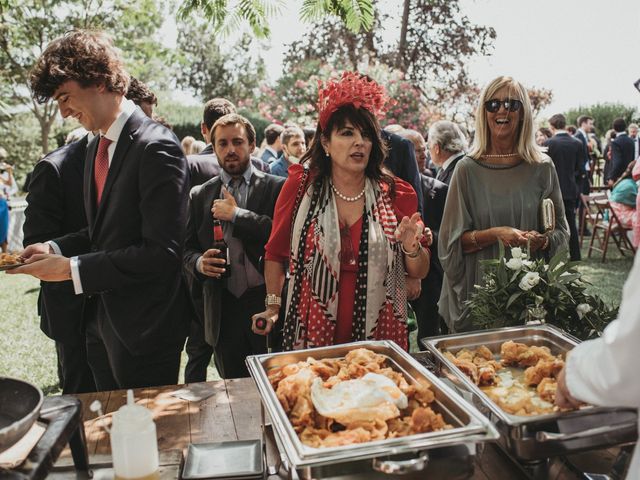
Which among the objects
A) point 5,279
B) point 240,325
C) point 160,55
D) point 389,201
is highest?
point 160,55

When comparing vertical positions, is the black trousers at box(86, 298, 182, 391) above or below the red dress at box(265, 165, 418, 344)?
below

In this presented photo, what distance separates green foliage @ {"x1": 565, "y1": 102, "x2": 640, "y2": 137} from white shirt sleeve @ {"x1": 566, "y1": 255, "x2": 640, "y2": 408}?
27813 mm

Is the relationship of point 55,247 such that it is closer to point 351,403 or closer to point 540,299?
point 351,403

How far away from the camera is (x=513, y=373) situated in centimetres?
165

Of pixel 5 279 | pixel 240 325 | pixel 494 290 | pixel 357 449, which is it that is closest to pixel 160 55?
pixel 5 279

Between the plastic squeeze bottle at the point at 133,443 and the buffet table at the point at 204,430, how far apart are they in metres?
0.17

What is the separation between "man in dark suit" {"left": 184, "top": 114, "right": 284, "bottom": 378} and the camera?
9.97ft

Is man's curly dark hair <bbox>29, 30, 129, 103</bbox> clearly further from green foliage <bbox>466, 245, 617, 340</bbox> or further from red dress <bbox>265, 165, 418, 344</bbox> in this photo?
green foliage <bbox>466, 245, 617, 340</bbox>

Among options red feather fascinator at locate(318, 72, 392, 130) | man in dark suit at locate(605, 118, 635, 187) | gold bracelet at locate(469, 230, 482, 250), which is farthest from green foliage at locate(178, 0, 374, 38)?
man in dark suit at locate(605, 118, 635, 187)

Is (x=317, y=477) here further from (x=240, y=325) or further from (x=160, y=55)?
(x=160, y=55)

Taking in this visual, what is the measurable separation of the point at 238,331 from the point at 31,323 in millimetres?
3619

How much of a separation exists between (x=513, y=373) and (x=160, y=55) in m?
12.0

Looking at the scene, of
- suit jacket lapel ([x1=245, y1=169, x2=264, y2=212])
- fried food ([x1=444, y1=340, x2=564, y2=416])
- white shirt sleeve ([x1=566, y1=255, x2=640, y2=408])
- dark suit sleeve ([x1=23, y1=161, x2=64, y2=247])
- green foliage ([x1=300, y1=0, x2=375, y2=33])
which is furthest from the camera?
suit jacket lapel ([x1=245, y1=169, x2=264, y2=212])

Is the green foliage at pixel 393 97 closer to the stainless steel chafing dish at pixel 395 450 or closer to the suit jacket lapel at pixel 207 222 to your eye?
the suit jacket lapel at pixel 207 222
